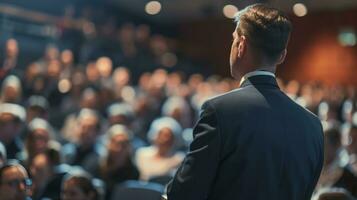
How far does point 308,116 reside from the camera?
1.90m

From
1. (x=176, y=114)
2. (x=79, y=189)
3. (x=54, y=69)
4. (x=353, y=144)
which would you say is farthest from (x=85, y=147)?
(x=54, y=69)

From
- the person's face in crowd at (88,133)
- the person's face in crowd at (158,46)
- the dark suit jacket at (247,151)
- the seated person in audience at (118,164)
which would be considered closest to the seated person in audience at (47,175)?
the seated person in audience at (118,164)

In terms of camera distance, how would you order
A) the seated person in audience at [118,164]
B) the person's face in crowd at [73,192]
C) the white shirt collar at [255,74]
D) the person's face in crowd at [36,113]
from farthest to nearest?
the person's face in crowd at [36,113]
the seated person in audience at [118,164]
the person's face in crowd at [73,192]
the white shirt collar at [255,74]

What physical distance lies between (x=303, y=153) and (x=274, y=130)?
0.13 meters

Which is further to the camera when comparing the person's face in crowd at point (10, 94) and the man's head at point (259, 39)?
the person's face in crowd at point (10, 94)

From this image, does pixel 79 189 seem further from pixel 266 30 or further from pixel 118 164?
pixel 266 30

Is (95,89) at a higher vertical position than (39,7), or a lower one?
lower

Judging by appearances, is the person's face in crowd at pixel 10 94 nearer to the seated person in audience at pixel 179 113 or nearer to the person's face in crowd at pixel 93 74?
the seated person in audience at pixel 179 113

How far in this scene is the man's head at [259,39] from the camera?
180 cm

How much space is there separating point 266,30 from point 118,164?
3.22 meters

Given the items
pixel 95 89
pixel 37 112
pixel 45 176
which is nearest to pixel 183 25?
pixel 95 89

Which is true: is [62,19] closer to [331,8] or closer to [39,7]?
[39,7]

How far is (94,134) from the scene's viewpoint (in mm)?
5469

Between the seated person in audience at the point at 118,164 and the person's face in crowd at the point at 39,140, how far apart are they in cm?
50
